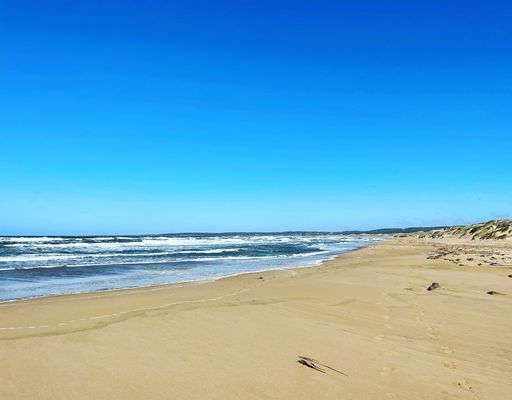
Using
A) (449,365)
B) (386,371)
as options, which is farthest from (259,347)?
(449,365)

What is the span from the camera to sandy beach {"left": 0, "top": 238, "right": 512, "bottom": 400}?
5047 mm

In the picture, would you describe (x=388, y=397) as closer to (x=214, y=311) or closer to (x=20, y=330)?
(x=214, y=311)

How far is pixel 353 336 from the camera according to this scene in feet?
24.5

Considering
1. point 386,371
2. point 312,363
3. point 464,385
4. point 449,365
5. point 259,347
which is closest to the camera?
point 464,385

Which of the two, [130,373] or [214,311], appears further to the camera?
[214,311]

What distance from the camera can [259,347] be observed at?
6668 millimetres

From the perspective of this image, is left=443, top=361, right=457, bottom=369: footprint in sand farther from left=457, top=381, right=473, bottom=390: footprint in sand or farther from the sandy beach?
left=457, top=381, right=473, bottom=390: footprint in sand

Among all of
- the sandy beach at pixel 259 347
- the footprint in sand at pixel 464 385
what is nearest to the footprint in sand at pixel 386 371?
the sandy beach at pixel 259 347

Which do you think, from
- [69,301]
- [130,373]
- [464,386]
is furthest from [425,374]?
[69,301]

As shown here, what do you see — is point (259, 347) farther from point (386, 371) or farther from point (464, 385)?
point (464, 385)

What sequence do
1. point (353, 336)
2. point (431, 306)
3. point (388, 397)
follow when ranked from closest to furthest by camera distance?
1. point (388, 397)
2. point (353, 336)
3. point (431, 306)

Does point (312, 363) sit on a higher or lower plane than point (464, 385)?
higher

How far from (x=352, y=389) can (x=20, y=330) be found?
6.43 metres

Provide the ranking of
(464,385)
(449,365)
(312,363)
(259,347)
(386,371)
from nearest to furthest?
(464,385) < (386,371) < (312,363) < (449,365) < (259,347)
